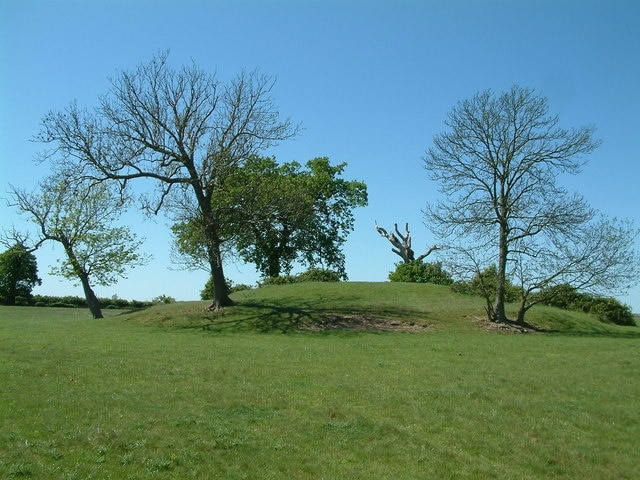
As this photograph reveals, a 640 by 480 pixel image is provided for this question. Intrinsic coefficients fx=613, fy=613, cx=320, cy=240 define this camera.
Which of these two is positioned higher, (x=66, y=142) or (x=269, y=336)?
(x=66, y=142)

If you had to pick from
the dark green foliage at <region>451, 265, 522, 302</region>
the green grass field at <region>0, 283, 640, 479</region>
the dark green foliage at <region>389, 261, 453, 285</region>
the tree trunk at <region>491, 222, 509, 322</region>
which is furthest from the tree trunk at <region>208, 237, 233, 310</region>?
the dark green foliage at <region>389, 261, 453, 285</region>

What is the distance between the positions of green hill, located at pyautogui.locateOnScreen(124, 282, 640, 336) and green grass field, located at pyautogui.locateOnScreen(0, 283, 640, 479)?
5522 mm

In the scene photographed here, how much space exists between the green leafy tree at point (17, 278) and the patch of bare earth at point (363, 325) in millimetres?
39172

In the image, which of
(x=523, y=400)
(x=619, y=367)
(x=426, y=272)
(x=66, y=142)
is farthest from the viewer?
(x=426, y=272)

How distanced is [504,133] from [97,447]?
1007 inches

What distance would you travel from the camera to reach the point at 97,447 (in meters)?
9.00

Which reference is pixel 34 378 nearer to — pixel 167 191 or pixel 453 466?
pixel 453 466

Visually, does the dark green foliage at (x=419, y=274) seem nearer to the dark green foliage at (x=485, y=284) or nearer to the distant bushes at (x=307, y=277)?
the distant bushes at (x=307, y=277)

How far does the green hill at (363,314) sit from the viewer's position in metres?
27.8

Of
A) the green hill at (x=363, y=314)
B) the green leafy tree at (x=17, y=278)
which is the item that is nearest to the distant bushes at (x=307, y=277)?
the green hill at (x=363, y=314)

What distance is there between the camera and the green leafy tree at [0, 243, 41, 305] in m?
57.8

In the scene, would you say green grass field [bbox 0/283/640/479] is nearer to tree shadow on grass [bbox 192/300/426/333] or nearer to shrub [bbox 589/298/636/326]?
tree shadow on grass [bbox 192/300/426/333]

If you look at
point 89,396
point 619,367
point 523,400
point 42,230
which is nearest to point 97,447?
point 89,396

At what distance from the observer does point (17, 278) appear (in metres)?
59.9
